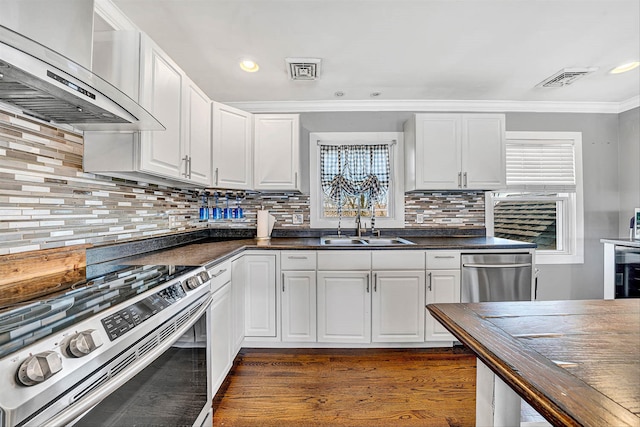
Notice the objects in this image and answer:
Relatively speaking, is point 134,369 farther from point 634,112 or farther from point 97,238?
point 634,112

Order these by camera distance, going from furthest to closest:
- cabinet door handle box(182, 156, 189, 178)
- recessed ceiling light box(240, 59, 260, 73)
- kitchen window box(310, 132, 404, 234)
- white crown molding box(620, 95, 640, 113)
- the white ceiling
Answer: kitchen window box(310, 132, 404, 234)
white crown molding box(620, 95, 640, 113)
recessed ceiling light box(240, 59, 260, 73)
cabinet door handle box(182, 156, 189, 178)
the white ceiling

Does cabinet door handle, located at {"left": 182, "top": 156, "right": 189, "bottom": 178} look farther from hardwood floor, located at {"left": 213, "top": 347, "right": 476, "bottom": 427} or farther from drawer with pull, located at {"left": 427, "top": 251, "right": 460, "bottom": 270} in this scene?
drawer with pull, located at {"left": 427, "top": 251, "right": 460, "bottom": 270}

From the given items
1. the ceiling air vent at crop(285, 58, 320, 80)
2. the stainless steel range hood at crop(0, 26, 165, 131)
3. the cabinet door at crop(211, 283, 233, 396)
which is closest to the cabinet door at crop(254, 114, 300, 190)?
the ceiling air vent at crop(285, 58, 320, 80)

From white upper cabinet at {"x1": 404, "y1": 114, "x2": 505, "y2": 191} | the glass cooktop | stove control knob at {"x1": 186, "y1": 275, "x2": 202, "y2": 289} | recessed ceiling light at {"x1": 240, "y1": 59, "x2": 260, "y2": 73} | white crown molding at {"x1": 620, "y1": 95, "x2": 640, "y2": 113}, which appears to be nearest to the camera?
the glass cooktop

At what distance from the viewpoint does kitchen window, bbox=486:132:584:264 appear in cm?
310

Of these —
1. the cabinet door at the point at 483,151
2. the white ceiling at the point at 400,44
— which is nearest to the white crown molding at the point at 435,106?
the white ceiling at the point at 400,44

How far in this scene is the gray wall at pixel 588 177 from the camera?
308cm

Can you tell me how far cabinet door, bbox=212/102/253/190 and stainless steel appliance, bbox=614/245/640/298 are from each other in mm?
3657

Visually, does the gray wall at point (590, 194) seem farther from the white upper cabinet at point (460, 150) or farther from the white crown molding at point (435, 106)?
the white upper cabinet at point (460, 150)

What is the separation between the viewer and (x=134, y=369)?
876 mm

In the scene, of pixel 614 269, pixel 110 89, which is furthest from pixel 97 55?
pixel 614 269

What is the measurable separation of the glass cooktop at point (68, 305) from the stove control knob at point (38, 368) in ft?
0.13

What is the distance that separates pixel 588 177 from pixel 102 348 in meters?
4.31

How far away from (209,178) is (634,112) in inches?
172
